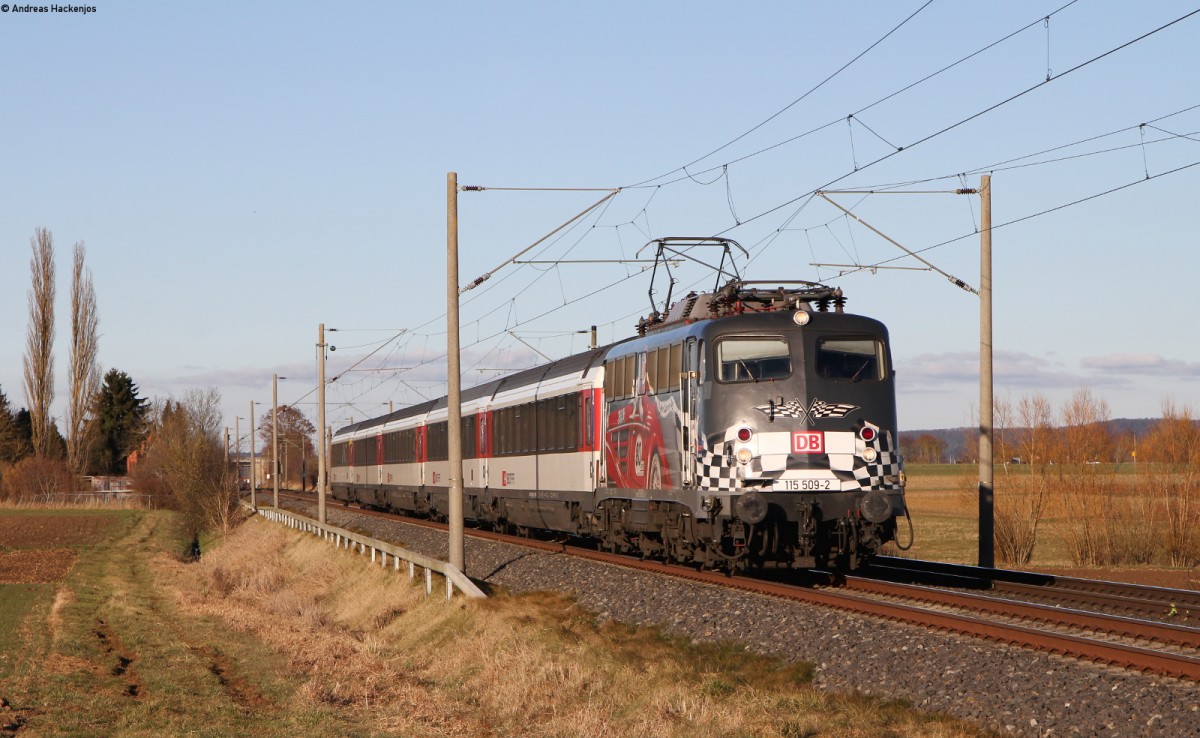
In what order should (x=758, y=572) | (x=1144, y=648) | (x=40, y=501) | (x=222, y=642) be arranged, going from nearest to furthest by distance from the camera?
(x=1144, y=648) < (x=758, y=572) < (x=222, y=642) < (x=40, y=501)

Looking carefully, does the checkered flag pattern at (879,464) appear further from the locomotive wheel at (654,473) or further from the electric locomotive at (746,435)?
the locomotive wheel at (654,473)

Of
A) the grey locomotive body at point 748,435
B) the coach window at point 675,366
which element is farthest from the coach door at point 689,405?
the coach window at point 675,366

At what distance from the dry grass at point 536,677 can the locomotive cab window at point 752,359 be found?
384 cm

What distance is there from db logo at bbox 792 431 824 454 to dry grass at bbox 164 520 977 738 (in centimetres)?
340

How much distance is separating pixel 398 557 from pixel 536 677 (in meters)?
12.6

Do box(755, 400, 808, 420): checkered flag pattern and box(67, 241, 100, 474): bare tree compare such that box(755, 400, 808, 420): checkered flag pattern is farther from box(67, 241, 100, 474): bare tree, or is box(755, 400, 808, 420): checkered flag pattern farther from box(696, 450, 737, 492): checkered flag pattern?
box(67, 241, 100, 474): bare tree

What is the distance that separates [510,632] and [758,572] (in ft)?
17.3

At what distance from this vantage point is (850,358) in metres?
18.0

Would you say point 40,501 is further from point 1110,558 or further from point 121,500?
point 1110,558

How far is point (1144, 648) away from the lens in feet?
40.1

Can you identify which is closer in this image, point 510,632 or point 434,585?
point 510,632

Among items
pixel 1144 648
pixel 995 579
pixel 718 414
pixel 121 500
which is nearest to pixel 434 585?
pixel 718 414

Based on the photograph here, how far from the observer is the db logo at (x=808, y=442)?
17.4 m

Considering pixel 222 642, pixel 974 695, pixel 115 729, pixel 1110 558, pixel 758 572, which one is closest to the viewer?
pixel 974 695
